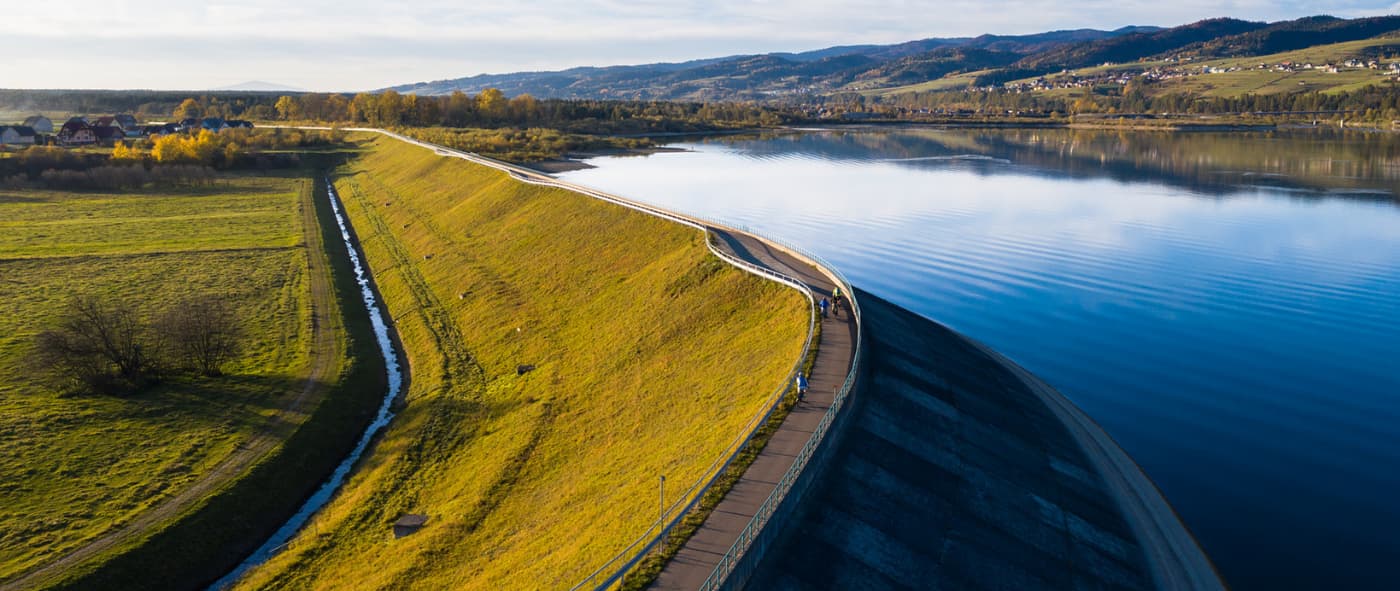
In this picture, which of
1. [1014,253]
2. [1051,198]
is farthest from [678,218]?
[1051,198]

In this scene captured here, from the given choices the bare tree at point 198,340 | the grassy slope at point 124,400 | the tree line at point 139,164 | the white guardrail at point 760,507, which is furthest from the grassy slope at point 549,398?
the tree line at point 139,164

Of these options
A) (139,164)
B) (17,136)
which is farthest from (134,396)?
(17,136)

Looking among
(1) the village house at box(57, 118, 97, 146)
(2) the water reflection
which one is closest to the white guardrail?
(2) the water reflection

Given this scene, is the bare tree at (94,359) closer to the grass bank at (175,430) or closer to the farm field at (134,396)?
the farm field at (134,396)

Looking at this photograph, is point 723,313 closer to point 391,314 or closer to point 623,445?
point 623,445

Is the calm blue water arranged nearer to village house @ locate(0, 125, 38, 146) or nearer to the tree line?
the tree line

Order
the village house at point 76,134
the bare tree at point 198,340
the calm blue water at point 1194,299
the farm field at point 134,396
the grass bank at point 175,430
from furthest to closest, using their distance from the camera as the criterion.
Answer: the village house at point 76,134, the bare tree at point 198,340, the calm blue water at point 1194,299, the farm field at point 134,396, the grass bank at point 175,430
